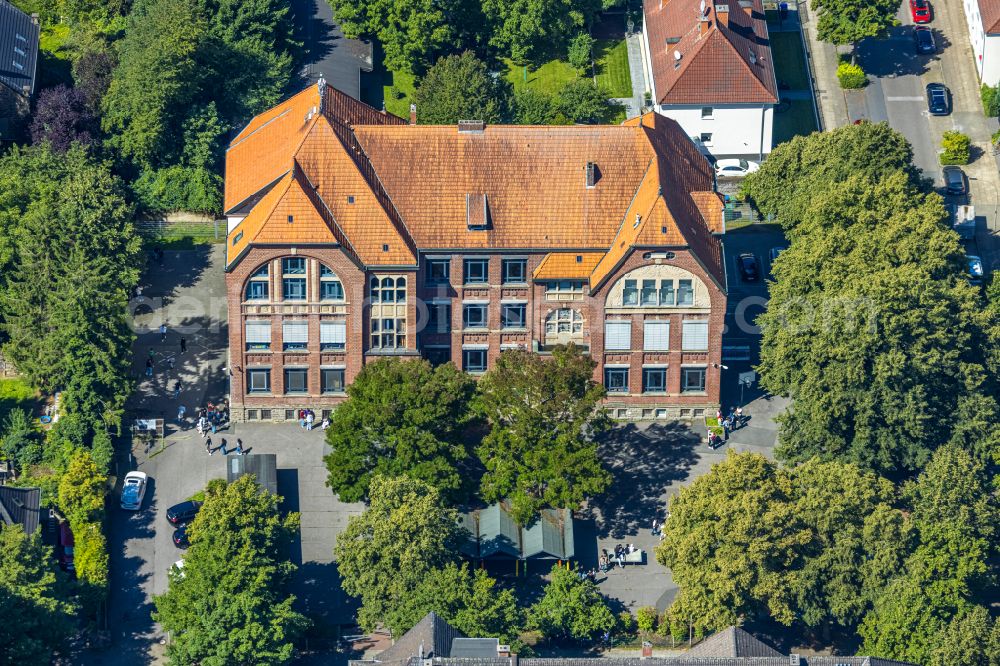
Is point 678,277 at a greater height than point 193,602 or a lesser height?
greater

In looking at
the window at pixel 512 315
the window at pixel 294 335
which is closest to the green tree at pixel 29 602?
the window at pixel 294 335

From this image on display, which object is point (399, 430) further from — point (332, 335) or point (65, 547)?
point (65, 547)

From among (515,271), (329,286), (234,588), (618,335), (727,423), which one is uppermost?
(515,271)

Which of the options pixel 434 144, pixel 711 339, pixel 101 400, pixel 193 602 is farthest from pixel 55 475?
pixel 711 339

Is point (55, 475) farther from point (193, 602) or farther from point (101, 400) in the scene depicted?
point (193, 602)

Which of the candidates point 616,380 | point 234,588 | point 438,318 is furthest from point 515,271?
point 234,588

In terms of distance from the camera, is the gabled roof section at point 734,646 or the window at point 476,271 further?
the window at point 476,271

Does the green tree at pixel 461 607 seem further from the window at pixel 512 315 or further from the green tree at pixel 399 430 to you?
the window at pixel 512 315
